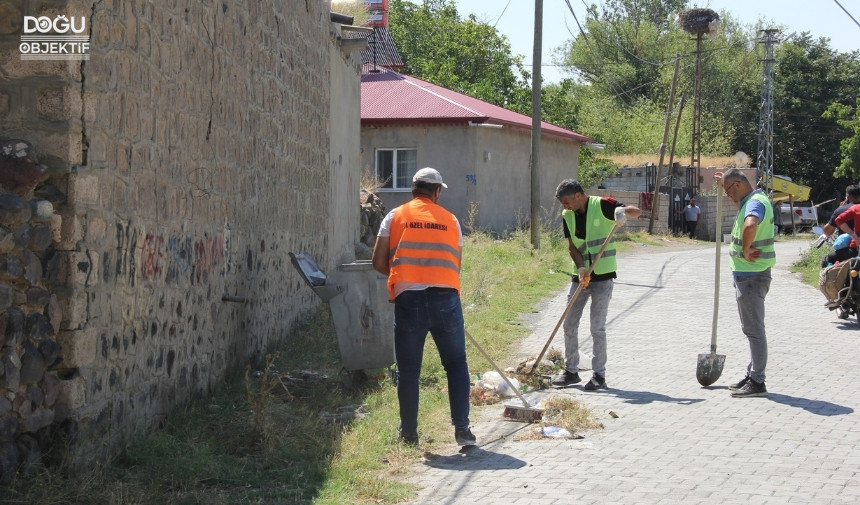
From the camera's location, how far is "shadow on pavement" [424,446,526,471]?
638cm

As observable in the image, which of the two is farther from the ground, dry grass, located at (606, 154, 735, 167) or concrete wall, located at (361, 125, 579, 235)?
dry grass, located at (606, 154, 735, 167)

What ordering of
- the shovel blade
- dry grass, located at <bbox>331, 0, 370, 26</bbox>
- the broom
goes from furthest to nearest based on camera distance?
dry grass, located at <bbox>331, 0, 370, 26</bbox>
the shovel blade
the broom

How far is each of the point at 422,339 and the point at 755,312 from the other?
129 inches

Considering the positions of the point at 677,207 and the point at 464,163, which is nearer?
the point at 464,163

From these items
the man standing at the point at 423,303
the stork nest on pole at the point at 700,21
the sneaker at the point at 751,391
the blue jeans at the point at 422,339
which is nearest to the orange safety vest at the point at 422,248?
the man standing at the point at 423,303

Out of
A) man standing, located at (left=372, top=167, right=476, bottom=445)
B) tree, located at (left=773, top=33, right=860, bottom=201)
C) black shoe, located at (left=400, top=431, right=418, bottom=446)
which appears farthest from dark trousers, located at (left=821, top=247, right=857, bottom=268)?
tree, located at (left=773, top=33, right=860, bottom=201)

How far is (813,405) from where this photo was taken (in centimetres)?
812

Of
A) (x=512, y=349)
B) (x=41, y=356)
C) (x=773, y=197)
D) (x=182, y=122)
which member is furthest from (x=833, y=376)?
(x=773, y=197)

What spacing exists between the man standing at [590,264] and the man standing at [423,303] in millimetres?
2287

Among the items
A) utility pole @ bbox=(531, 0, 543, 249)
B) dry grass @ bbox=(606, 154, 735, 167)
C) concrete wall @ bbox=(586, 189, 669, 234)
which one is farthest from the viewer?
dry grass @ bbox=(606, 154, 735, 167)

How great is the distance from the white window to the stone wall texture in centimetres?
1779

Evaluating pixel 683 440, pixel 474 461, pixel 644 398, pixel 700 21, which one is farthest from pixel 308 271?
pixel 700 21

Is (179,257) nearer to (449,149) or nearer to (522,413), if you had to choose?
(522,413)

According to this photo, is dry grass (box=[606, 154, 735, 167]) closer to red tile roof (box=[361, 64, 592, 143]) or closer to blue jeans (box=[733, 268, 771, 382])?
red tile roof (box=[361, 64, 592, 143])
